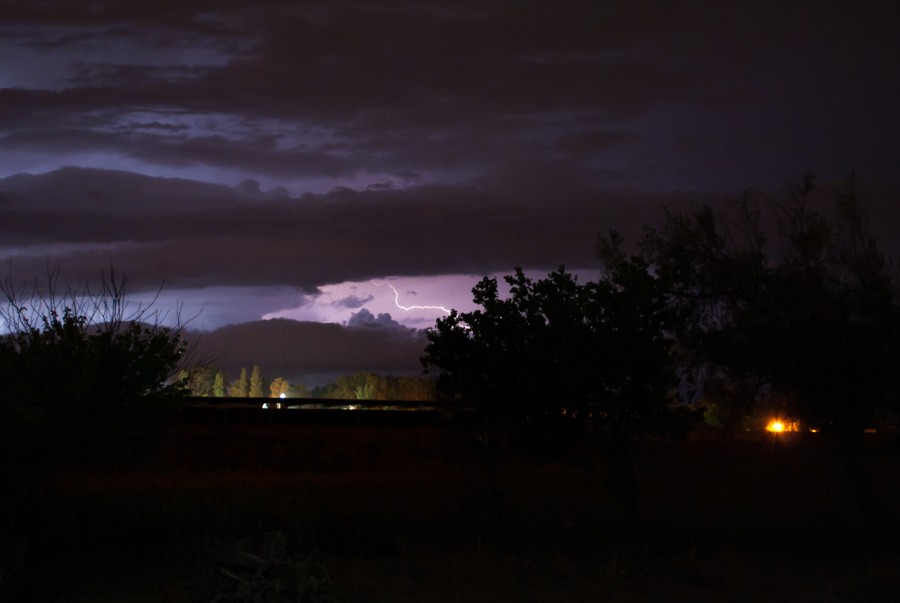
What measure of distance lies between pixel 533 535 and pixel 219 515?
6.00 metres

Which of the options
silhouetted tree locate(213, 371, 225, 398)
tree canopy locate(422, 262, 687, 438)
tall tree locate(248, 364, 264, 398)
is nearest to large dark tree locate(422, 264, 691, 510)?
tree canopy locate(422, 262, 687, 438)

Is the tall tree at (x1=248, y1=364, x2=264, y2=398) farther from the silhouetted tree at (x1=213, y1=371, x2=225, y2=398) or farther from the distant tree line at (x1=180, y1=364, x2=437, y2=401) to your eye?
the silhouetted tree at (x1=213, y1=371, x2=225, y2=398)

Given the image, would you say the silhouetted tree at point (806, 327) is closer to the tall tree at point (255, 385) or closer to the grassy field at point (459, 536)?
the grassy field at point (459, 536)

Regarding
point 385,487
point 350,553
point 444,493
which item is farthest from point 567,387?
point 385,487

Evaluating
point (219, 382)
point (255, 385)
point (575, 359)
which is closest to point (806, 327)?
point (575, 359)

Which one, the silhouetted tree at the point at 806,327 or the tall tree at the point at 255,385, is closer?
the silhouetted tree at the point at 806,327

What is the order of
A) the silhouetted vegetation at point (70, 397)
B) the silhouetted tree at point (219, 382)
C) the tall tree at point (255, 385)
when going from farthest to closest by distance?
1. the tall tree at point (255, 385)
2. the silhouetted tree at point (219, 382)
3. the silhouetted vegetation at point (70, 397)

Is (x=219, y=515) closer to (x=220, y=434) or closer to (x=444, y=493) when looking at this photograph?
(x=444, y=493)

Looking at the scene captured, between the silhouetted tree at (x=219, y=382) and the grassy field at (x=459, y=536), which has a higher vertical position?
the silhouetted tree at (x=219, y=382)

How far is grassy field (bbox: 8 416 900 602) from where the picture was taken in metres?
13.3

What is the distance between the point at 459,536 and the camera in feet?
59.7

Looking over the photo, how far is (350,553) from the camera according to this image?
51.4 feet

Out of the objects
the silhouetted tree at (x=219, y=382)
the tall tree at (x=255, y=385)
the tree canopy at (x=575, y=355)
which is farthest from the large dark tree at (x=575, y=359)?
the tall tree at (x=255, y=385)

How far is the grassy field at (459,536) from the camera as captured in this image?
522 inches
